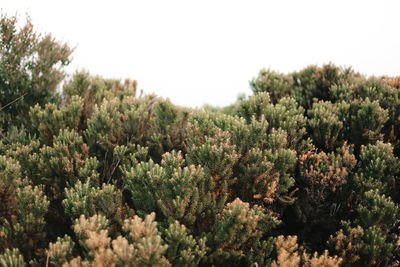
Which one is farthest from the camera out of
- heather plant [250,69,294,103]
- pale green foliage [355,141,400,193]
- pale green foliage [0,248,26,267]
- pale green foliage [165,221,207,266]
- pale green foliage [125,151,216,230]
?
heather plant [250,69,294,103]

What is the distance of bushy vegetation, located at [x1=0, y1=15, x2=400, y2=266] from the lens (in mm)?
3326

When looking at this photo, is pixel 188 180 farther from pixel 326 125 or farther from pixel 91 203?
pixel 326 125

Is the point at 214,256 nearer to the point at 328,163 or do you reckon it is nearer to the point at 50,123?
the point at 328,163

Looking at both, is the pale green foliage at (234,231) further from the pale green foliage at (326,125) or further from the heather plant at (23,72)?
the heather plant at (23,72)

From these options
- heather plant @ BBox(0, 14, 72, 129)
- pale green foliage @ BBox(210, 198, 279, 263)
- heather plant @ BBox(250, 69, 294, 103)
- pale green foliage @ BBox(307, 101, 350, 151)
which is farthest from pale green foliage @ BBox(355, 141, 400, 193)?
heather plant @ BBox(0, 14, 72, 129)

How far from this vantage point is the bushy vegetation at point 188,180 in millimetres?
3326

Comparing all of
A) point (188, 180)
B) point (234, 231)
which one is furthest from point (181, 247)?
point (188, 180)

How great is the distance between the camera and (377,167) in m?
4.45

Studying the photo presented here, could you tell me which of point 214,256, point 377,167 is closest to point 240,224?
point 214,256

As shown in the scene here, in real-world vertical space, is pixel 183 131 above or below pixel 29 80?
below

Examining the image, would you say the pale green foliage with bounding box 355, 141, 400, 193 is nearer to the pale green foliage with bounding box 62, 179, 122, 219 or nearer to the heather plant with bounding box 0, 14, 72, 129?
the pale green foliage with bounding box 62, 179, 122, 219

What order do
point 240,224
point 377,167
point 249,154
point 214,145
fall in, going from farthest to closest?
point 377,167, point 249,154, point 214,145, point 240,224

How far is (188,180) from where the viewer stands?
3.36 meters

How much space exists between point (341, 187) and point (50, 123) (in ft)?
→ 16.9
